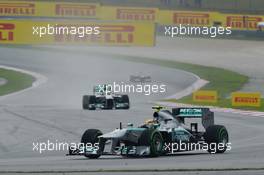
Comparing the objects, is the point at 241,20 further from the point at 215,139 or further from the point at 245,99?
the point at 215,139

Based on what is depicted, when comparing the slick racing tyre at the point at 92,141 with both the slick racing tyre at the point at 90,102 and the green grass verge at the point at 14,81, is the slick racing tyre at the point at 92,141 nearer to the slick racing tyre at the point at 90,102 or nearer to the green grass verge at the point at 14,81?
the slick racing tyre at the point at 90,102

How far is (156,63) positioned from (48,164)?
4981 centimetres

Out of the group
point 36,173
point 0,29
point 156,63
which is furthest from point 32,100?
point 36,173

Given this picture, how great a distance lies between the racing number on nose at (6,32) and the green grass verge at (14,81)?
→ 7.69 feet

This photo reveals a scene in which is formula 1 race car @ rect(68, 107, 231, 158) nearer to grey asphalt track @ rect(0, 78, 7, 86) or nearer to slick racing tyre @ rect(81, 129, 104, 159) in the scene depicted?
slick racing tyre @ rect(81, 129, 104, 159)

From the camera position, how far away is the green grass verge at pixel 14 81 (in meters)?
54.0

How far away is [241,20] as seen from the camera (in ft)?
250

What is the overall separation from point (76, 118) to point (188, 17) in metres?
41.6

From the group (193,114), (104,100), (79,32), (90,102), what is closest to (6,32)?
(79,32)

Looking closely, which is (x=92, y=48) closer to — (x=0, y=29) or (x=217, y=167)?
(x=0, y=29)

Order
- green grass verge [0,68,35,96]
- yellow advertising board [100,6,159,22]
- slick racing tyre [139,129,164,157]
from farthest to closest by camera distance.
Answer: yellow advertising board [100,6,159,22] < green grass verge [0,68,35,96] < slick racing tyre [139,129,164,157]

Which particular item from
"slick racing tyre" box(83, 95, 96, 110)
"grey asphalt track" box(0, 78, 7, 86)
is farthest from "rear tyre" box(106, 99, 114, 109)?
"grey asphalt track" box(0, 78, 7, 86)

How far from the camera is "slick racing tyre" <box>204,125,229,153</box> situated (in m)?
22.3

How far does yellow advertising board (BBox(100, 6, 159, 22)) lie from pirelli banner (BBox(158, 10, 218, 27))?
0.78 meters
